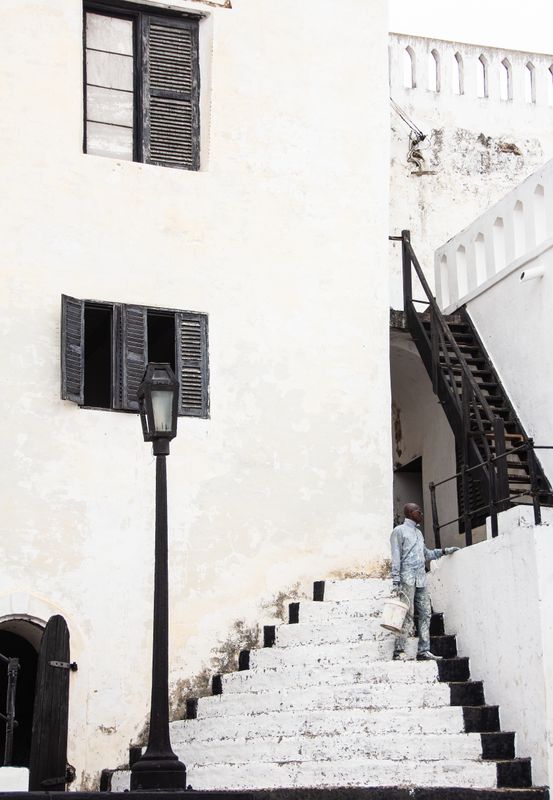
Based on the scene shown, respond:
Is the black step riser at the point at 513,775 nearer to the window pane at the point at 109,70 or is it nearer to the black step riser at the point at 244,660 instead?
the black step riser at the point at 244,660

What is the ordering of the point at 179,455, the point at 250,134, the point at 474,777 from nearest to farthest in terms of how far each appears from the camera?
the point at 474,777 < the point at 179,455 < the point at 250,134

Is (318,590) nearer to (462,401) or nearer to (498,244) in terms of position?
(462,401)

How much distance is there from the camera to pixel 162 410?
12.2 meters

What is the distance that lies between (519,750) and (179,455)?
500cm

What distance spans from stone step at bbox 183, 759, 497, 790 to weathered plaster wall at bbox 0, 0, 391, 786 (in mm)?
2570

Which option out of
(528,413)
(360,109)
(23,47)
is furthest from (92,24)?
(528,413)

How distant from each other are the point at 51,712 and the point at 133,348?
162 inches

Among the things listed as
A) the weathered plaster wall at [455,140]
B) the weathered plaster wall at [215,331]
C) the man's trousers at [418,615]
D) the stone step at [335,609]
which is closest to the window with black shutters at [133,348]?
the weathered plaster wall at [215,331]

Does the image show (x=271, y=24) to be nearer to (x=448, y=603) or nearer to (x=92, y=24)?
Answer: (x=92, y=24)

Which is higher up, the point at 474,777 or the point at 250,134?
the point at 250,134

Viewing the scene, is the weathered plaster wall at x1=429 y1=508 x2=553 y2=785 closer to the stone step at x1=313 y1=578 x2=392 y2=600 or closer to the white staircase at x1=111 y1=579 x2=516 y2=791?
the white staircase at x1=111 y1=579 x2=516 y2=791

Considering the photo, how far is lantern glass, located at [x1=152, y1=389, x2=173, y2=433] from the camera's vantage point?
12148 millimetres

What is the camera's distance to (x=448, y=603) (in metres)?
15.0

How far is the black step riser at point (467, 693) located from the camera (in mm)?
13727
